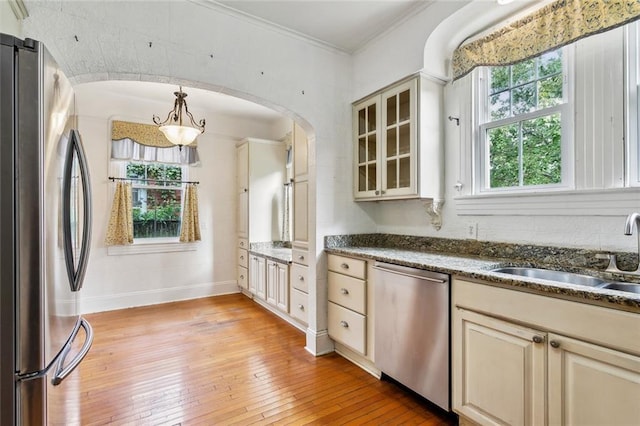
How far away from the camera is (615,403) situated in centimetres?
124

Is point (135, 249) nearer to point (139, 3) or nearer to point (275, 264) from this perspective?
point (275, 264)

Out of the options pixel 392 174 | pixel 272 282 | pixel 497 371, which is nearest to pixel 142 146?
pixel 272 282

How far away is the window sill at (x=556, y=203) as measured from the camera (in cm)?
169

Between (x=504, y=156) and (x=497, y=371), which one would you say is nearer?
(x=497, y=371)

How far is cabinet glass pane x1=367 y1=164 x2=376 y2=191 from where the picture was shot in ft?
9.48

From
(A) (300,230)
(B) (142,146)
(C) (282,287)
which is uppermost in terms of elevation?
(B) (142,146)

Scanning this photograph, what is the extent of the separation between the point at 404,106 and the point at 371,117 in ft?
1.22

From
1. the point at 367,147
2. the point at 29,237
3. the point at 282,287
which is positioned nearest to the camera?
the point at 29,237

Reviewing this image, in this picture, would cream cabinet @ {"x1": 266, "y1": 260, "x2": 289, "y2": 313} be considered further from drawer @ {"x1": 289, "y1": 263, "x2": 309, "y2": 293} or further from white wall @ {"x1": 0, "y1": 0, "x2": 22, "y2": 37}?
white wall @ {"x1": 0, "y1": 0, "x2": 22, "y2": 37}

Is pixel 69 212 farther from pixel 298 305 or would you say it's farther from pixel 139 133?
pixel 139 133

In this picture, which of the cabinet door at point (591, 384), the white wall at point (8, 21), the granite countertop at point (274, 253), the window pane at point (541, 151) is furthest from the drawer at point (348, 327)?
the white wall at point (8, 21)

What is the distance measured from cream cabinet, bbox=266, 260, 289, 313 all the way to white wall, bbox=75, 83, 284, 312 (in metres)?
1.32

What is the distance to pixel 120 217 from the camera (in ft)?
13.5

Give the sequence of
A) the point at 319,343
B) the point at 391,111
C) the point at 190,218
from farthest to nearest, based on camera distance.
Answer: the point at 190,218
the point at 319,343
the point at 391,111
